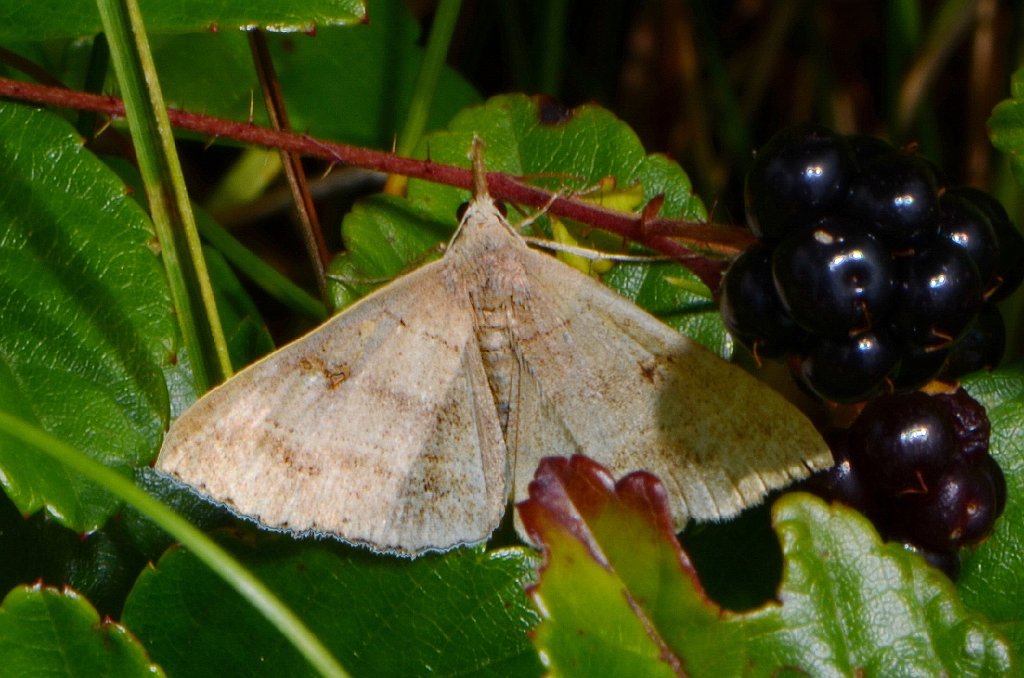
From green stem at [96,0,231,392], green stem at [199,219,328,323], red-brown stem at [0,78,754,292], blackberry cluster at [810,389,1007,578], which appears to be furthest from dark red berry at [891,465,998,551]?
green stem at [199,219,328,323]

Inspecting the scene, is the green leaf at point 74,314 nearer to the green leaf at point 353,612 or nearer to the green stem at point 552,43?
the green leaf at point 353,612

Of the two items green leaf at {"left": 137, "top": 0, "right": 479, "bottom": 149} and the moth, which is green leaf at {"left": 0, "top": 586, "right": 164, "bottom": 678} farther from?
green leaf at {"left": 137, "top": 0, "right": 479, "bottom": 149}

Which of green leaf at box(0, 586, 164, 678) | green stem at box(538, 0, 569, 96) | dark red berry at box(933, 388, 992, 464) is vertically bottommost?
green leaf at box(0, 586, 164, 678)

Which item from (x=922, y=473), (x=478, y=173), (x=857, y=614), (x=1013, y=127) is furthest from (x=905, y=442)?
(x=478, y=173)

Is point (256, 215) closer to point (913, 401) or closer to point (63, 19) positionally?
point (63, 19)

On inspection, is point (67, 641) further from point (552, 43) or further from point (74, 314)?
point (552, 43)

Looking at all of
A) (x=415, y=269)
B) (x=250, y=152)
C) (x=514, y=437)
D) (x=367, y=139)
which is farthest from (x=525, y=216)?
(x=250, y=152)
